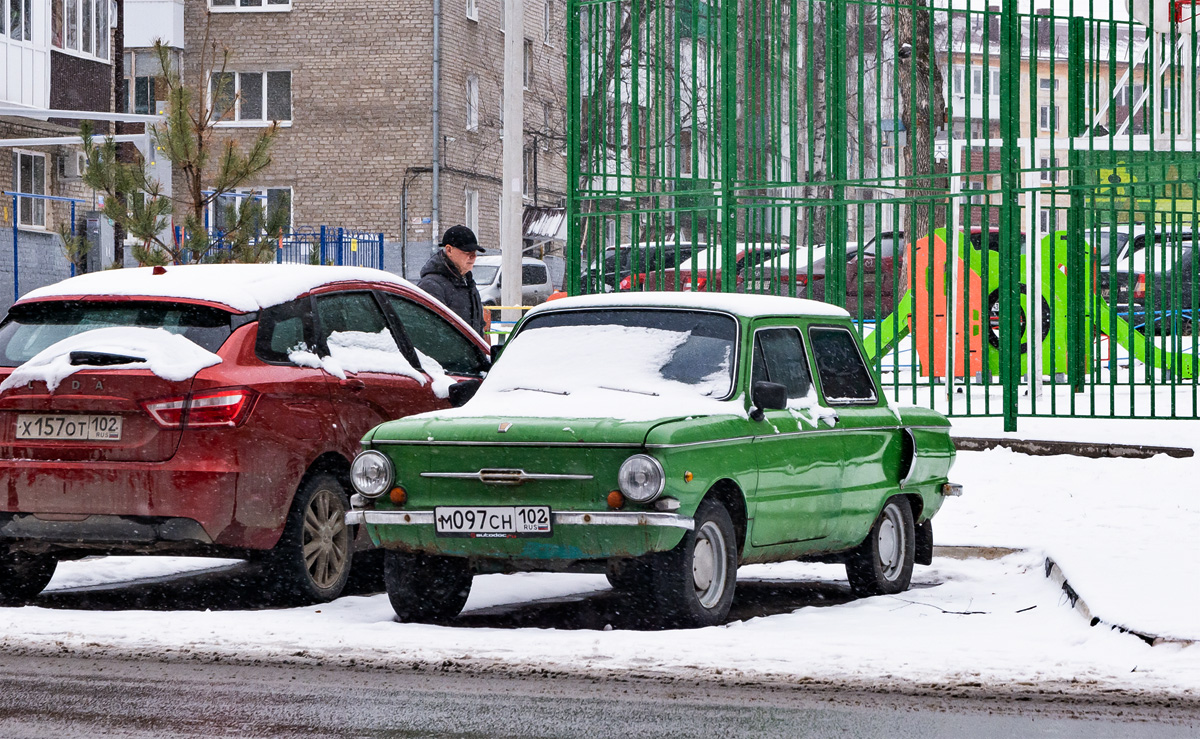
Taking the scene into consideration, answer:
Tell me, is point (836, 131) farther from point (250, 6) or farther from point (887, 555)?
point (250, 6)

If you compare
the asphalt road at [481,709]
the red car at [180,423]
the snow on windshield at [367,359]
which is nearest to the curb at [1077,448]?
the snow on windshield at [367,359]

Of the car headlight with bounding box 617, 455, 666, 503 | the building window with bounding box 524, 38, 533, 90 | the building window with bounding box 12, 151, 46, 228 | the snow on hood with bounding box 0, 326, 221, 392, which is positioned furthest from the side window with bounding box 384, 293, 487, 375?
→ the building window with bounding box 524, 38, 533, 90

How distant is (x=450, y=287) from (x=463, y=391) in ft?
11.8

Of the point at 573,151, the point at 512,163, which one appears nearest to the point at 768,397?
the point at 573,151

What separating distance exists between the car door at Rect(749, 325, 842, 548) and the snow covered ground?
1.39ft

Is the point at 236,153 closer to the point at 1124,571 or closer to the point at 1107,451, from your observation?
the point at 1107,451

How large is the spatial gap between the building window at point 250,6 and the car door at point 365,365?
38.7 metres

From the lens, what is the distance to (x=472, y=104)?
1893 inches

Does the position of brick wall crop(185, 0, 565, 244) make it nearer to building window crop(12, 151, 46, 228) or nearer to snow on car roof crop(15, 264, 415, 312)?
building window crop(12, 151, 46, 228)

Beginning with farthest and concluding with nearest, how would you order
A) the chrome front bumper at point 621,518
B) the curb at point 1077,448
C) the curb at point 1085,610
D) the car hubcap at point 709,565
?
the curb at point 1077,448 < the car hubcap at point 709,565 < the chrome front bumper at point 621,518 < the curb at point 1085,610

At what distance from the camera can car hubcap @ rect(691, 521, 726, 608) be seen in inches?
309

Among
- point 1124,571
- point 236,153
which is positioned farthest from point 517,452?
point 236,153

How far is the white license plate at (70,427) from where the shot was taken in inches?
325

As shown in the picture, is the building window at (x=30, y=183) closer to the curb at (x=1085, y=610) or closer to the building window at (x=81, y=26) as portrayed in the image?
the building window at (x=81, y=26)
